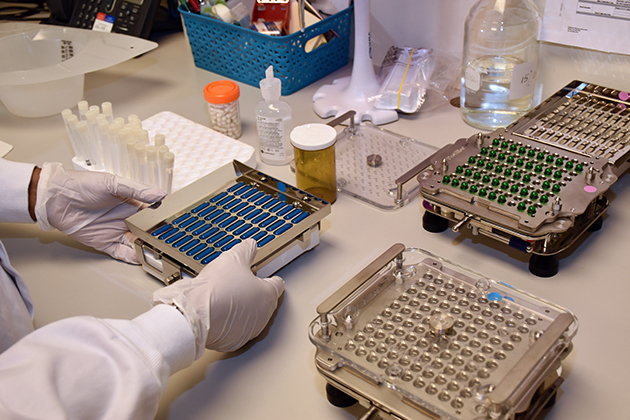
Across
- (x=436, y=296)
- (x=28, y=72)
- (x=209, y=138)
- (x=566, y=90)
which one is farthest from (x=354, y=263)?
(x=28, y=72)

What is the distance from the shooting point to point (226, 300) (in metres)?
0.84

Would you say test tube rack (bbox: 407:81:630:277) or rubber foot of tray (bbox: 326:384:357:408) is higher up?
test tube rack (bbox: 407:81:630:277)

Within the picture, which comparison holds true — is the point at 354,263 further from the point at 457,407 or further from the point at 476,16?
the point at 476,16

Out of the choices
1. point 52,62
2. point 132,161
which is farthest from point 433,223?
point 52,62

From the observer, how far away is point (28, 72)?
1.41 metres

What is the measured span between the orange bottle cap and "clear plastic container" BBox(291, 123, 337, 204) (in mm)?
292

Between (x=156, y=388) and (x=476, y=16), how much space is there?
42.5 inches

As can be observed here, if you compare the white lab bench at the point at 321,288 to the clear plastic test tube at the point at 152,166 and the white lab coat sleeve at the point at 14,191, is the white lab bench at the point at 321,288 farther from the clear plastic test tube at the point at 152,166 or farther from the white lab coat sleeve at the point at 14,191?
the clear plastic test tube at the point at 152,166

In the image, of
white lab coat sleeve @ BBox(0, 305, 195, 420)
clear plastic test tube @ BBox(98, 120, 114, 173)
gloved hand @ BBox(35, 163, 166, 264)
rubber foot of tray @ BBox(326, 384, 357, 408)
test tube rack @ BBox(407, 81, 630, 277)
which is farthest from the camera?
clear plastic test tube @ BBox(98, 120, 114, 173)

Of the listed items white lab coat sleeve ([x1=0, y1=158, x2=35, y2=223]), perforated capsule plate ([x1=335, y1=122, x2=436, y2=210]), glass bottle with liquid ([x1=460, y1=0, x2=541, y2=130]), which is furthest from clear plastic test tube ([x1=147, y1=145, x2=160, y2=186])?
glass bottle with liquid ([x1=460, y1=0, x2=541, y2=130])

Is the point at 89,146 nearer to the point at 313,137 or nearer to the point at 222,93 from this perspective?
the point at 222,93

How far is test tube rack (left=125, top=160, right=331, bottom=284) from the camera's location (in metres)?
0.97

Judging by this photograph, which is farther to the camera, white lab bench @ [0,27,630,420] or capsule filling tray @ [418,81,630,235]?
capsule filling tray @ [418,81,630,235]

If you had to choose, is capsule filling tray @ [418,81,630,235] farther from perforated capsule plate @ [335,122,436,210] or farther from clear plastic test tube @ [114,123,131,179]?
clear plastic test tube @ [114,123,131,179]
